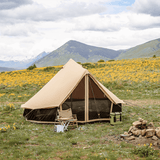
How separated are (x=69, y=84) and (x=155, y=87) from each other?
1659 centimetres

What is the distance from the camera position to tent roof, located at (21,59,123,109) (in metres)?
12.7

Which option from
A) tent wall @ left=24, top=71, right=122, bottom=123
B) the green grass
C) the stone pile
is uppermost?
tent wall @ left=24, top=71, right=122, bottom=123

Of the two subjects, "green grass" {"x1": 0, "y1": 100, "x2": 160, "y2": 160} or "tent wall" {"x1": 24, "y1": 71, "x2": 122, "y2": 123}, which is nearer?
"green grass" {"x1": 0, "y1": 100, "x2": 160, "y2": 160}

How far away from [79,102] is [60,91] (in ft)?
5.40

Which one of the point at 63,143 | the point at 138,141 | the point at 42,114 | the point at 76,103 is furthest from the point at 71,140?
the point at 42,114

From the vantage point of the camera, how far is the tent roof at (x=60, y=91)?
12.7m

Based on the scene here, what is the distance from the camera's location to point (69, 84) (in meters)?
13.4

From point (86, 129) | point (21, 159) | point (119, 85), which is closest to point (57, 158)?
point (21, 159)

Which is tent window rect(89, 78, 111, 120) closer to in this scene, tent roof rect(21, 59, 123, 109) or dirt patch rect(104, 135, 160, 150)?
tent roof rect(21, 59, 123, 109)

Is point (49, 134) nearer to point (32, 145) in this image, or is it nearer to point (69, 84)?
point (32, 145)

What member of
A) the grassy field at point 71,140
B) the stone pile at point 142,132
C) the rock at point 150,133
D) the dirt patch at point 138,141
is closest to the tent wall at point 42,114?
the grassy field at point 71,140

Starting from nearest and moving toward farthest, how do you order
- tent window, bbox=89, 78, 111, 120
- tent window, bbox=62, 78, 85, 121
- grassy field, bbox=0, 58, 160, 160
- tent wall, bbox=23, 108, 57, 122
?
grassy field, bbox=0, 58, 160, 160
tent wall, bbox=23, 108, 57, 122
tent window, bbox=62, 78, 85, 121
tent window, bbox=89, 78, 111, 120


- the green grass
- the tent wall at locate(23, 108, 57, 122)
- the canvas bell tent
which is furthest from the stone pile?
the tent wall at locate(23, 108, 57, 122)

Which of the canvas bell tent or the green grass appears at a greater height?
the canvas bell tent
